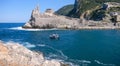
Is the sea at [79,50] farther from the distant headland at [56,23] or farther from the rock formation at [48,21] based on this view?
the distant headland at [56,23]

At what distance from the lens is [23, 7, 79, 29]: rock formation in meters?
→ 175

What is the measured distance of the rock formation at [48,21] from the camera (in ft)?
573

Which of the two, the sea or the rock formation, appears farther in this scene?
the rock formation

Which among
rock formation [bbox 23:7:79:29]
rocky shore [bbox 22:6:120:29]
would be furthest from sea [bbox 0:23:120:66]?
rocky shore [bbox 22:6:120:29]

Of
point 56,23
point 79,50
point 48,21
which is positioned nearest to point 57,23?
point 56,23

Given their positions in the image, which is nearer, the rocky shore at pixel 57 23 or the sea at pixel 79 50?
the sea at pixel 79 50

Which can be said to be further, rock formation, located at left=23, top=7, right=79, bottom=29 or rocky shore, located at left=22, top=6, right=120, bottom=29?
rocky shore, located at left=22, top=6, right=120, bottom=29

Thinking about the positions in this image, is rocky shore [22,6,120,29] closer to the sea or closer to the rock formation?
the rock formation

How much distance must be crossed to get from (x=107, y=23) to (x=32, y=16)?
50039 millimetres

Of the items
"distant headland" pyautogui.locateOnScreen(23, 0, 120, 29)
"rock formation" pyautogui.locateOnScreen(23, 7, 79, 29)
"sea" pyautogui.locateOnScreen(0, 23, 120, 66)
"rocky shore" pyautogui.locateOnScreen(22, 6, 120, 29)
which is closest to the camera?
"sea" pyautogui.locateOnScreen(0, 23, 120, 66)

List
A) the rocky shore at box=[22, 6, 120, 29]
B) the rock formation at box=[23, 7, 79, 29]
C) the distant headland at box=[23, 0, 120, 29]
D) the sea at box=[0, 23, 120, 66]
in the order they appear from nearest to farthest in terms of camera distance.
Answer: the sea at box=[0, 23, 120, 66] < the rock formation at box=[23, 7, 79, 29] < the rocky shore at box=[22, 6, 120, 29] < the distant headland at box=[23, 0, 120, 29]

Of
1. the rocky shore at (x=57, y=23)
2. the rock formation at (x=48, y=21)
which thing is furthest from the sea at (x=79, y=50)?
the rocky shore at (x=57, y=23)

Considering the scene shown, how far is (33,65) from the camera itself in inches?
1091

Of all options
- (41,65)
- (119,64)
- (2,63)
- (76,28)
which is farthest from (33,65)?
(76,28)
